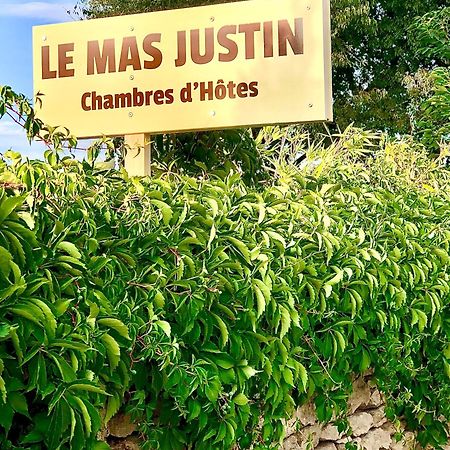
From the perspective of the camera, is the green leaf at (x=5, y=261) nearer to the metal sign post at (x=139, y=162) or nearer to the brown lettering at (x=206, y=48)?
the metal sign post at (x=139, y=162)

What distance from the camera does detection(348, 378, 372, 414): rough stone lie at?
3803mm

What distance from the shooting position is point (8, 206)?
2053 mm

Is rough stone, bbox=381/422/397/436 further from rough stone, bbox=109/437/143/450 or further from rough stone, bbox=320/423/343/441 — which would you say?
rough stone, bbox=109/437/143/450

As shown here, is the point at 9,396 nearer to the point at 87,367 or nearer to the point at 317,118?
the point at 87,367

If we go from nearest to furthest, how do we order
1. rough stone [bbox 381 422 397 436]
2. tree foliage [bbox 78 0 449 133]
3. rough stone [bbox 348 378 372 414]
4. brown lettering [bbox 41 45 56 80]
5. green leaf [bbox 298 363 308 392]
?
green leaf [bbox 298 363 308 392], rough stone [bbox 348 378 372 414], rough stone [bbox 381 422 397 436], brown lettering [bbox 41 45 56 80], tree foliage [bbox 78 0 449 133]

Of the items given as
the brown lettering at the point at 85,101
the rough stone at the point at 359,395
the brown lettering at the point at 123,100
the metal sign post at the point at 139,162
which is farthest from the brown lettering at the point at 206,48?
the rough stone at the point at 359,395

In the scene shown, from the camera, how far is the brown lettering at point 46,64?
4.93 metres

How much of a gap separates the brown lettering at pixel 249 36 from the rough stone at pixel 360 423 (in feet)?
6.30

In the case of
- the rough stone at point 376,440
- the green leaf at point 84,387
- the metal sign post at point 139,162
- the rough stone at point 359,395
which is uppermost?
the metal sign post at point 139,162

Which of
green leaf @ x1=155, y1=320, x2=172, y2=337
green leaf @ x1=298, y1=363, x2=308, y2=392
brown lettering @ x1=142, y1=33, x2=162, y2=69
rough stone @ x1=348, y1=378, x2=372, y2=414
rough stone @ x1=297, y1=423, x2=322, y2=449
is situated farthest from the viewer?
brown lettering @ x1=142, y1=33, x2=162, y2=69

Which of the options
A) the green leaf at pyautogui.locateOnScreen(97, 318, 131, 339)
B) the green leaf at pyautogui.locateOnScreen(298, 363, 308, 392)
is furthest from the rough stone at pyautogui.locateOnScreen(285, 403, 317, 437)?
the green leaf at pyautogui.locateOnScreen(97, 318, 131, 339)

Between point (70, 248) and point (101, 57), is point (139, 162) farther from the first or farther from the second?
point (70, 248)

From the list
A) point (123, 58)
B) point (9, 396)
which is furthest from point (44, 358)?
point (123, 58)

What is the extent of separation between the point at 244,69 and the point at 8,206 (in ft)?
8.64
